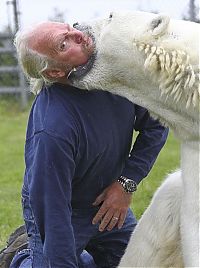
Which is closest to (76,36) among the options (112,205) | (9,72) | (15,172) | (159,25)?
(159,25)

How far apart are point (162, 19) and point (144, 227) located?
857 millimetres

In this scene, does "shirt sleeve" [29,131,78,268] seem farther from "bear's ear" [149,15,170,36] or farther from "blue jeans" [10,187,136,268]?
"bear's ear" [149,15,170,36]

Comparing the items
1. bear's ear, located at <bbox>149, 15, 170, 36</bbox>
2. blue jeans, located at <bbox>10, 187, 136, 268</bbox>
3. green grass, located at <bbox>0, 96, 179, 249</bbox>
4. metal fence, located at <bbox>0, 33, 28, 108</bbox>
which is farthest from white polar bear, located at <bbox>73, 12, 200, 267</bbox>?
metal fence, located at <bbox>0, 33, 28, 108</bbox>

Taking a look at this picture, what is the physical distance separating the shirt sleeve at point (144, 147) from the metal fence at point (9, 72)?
9.63 m

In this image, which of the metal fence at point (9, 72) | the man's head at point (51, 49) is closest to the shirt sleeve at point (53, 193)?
the man's head at point (51, 49)

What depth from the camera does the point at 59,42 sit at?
9.61 ft

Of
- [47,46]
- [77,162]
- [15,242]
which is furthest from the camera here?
[15,242]

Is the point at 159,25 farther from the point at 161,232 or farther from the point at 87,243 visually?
the point at 87,243

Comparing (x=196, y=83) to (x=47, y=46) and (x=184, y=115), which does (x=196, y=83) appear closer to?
(x=184, y=115)

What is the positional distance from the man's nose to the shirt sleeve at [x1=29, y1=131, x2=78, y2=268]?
0.37 metres

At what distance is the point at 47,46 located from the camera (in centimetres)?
295

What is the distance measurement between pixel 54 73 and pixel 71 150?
0.30 meters

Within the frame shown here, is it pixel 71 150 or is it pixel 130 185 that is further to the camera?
pixel 130 185

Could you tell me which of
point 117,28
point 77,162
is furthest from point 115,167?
point 117,28
